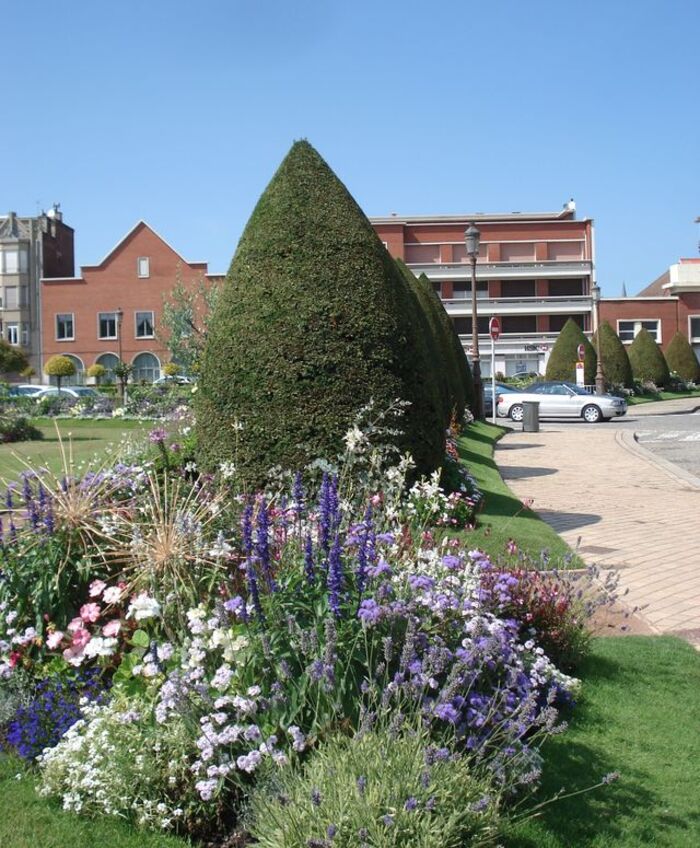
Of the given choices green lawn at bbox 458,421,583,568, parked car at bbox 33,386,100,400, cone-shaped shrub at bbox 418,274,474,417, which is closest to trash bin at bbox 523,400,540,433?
cone-shaped shrub at bbox 418,274,474,417

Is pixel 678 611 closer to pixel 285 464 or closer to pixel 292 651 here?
pixel 285 464

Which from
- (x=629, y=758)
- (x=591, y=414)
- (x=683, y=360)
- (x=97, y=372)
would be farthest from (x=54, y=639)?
(x=97, y=372)

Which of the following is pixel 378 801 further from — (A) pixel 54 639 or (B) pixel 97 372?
(B) pixel 97 372

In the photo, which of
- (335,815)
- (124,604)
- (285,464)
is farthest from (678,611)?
(335,815)

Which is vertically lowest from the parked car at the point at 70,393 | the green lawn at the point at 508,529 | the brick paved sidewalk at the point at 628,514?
the brick paved sidewalk at the point at 628,514

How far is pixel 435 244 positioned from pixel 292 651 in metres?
71.2

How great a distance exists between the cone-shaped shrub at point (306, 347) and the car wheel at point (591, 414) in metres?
25.5

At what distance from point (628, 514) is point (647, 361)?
45815 mm

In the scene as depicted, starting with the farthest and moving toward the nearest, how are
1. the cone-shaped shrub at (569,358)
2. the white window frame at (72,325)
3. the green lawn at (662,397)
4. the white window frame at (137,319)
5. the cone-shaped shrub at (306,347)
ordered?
the white window frame at (72,325) → the white window frame at (137,319) → the cone-shaped shrub at (569,358) → the green lawn at (662,397) → the cone-shaped shrub at (306,347)

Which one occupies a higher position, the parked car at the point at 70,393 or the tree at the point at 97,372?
the tree at the point at 97,372

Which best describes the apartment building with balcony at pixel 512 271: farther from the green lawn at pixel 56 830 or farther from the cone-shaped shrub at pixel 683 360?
the green lawn at pixel 56 830

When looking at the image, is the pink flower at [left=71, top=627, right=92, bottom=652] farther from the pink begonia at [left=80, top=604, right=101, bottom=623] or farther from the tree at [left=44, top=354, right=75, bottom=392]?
the tree at [left=44, top=354, right=75, bottom=392]

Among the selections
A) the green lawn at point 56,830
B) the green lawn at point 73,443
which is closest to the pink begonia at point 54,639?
the green lawn at point 56,830

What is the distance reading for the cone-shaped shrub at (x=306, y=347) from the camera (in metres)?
7.93
